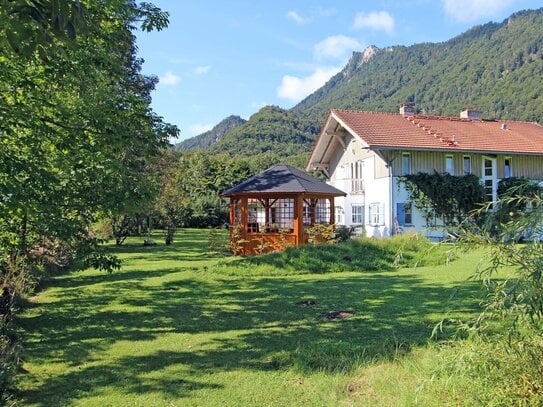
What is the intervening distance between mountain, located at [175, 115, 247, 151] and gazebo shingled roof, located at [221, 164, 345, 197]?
90607 millimetres

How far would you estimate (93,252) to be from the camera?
24.1 feet

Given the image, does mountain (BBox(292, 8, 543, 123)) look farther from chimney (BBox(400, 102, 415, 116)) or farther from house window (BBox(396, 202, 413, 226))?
house window (BBox(396, 202, 413, 226))

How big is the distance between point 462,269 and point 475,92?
6595cm

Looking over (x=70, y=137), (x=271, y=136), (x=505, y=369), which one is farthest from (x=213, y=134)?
(x=505, y=369)

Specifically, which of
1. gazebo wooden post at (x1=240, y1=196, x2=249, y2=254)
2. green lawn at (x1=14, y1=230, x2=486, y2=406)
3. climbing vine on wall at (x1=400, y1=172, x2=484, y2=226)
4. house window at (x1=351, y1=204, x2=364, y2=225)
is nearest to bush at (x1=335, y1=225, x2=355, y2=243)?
gazebo wooden post at (x1=240, y1=196, x2=249, y2=254)

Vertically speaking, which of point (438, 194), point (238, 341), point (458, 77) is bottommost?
point (238, 341)

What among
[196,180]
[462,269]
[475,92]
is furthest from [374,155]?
[475,92]

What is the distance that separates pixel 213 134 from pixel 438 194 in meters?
94.8

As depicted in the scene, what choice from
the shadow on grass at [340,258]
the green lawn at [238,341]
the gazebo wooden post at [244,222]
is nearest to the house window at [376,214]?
the shadow on grass at [340,258]

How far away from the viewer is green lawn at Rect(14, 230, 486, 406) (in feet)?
14.1

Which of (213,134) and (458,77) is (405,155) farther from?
(213,134)

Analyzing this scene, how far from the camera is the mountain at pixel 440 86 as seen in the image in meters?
62.3

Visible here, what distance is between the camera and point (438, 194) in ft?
73.3

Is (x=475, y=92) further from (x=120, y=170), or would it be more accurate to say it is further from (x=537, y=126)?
(x=120, y=170)
